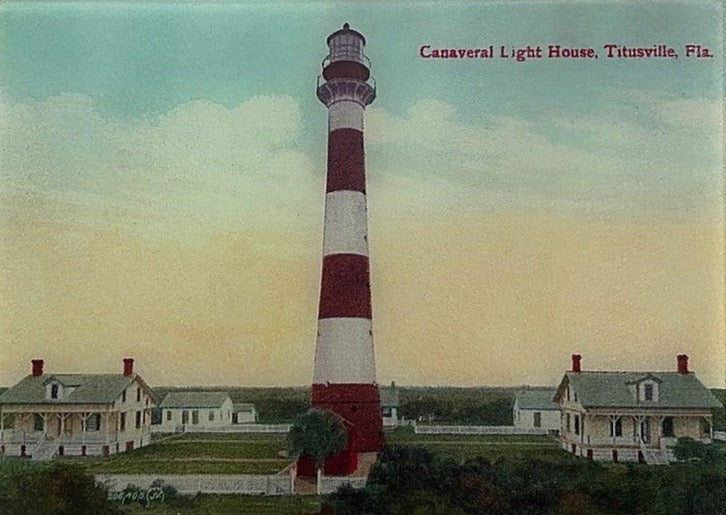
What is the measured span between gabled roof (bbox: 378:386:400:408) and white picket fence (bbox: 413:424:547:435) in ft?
0.78

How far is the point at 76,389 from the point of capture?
6.41 meters

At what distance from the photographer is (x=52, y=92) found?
21.1ft

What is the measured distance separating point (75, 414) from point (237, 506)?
53.1 inches

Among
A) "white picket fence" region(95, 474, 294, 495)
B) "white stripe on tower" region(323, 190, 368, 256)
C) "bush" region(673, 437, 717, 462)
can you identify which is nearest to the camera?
"bush" region(673, 437, 717, 462)

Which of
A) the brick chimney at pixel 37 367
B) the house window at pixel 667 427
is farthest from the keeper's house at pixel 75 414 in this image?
the house window at pixel 667 427

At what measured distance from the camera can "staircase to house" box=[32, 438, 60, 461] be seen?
629 cm

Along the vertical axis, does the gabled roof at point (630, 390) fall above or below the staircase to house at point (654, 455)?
above

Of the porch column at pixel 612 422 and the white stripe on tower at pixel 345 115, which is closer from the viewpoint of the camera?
the porch column at pixel 612 422

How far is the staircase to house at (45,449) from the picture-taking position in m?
6.29

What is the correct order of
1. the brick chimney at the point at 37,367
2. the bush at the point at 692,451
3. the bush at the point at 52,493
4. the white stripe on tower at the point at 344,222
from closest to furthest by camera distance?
the bush at the point at 52,493
the bush at the point at 692,451
the brick chimney at the point at 37,367
the white stripe on tower at the point at 344,222

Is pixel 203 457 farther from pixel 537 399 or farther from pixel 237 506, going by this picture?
pixel 537 399

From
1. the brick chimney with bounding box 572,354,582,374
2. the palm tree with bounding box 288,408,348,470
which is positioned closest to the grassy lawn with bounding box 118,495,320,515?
the palm tree with bounding box 288,408,348,470

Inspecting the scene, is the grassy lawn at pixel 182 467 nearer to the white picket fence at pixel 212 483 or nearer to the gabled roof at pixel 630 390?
the white picket fence at pixel 212 483

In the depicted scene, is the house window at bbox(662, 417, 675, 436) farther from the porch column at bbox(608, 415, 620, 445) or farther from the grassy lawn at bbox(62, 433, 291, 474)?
the grassy lawn at bbox(62, 433, 291, 474)
